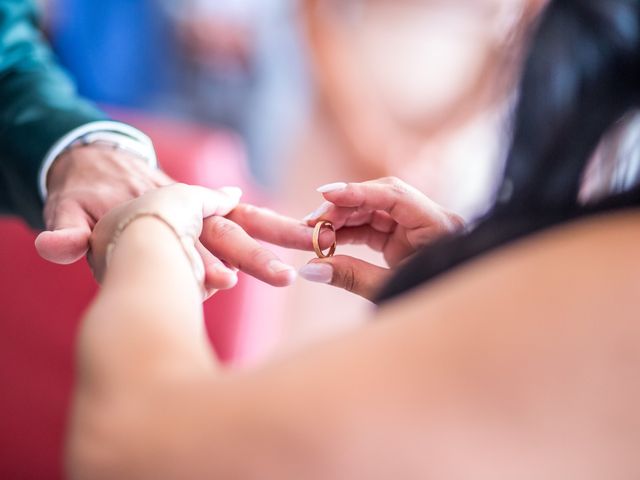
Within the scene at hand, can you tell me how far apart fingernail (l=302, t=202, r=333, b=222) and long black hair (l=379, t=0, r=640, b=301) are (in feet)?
0.63

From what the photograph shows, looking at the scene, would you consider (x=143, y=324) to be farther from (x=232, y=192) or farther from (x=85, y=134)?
(x=85, y=134)

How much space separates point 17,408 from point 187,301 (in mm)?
841

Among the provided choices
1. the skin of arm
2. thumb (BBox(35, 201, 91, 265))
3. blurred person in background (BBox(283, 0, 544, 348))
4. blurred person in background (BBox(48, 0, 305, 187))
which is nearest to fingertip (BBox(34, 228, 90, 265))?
thumb (BBox(35, 201, 91, 265))

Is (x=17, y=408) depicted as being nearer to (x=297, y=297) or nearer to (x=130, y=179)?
(x=297, y=297)

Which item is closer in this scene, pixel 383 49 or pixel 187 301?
pixel 187 301

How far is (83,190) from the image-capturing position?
60cm

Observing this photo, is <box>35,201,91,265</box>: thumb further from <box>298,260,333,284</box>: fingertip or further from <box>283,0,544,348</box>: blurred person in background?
<box>283,0,544,348</box>: blurred person in background

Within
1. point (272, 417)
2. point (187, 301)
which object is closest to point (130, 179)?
point (187, 301)

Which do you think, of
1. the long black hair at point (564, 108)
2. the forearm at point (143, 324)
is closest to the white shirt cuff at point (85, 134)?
the forearm at point (143, 324)

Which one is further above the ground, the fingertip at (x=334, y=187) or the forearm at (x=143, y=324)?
the fingertip at (x=334, y=187)

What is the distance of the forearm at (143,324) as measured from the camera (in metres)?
0.36

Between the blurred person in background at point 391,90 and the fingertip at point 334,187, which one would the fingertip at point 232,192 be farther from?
the blurred person in background at point 391,90

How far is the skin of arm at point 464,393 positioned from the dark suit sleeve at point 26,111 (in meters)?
0.40

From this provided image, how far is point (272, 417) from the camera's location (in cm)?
32
